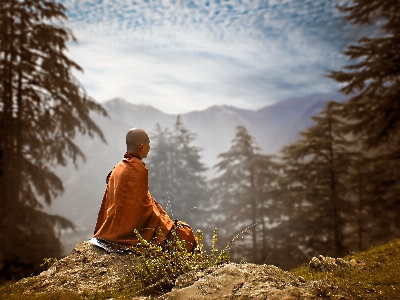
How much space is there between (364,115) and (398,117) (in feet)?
6.14

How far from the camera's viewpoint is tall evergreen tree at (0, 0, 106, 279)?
12.8m

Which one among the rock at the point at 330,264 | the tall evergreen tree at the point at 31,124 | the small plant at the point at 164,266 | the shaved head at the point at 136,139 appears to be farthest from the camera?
the tall evergreen tree at the point at 31,124

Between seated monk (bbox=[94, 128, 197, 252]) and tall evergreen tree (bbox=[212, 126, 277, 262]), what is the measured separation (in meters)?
20.5

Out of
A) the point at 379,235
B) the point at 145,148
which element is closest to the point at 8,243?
the point at 145,148

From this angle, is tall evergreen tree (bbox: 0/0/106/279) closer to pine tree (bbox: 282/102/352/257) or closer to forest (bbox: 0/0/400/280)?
forest (bbox: 0/0/400/280)

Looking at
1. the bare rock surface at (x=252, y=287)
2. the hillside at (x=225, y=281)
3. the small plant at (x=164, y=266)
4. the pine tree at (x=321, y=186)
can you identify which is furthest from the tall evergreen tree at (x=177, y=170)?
the bare rock surface at (x=252, y=287)

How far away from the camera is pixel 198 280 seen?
389 cm

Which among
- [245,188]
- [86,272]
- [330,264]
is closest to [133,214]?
[86,272]

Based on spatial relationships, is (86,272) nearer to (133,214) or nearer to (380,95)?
(133,214)

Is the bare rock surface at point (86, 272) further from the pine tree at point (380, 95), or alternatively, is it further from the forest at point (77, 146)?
the pine tree at point (380, 95)

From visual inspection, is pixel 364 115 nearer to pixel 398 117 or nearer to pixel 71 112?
pixel 398 117

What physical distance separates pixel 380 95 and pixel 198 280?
1478 cm

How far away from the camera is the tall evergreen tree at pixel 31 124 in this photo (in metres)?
12.8

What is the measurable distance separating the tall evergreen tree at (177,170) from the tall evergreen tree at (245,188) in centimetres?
361
